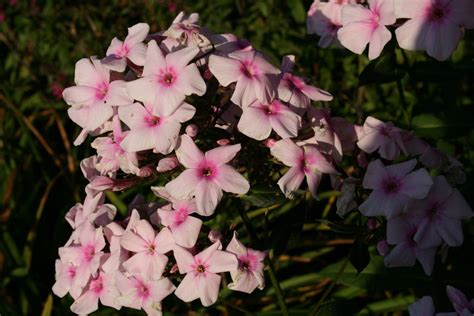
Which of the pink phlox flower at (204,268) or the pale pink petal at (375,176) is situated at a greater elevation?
the pale pink petal at (375,176)

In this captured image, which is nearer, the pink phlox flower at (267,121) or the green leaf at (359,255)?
the pink phlox flower at (267,121)

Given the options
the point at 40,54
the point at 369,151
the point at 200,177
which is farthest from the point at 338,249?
the point at 40,54

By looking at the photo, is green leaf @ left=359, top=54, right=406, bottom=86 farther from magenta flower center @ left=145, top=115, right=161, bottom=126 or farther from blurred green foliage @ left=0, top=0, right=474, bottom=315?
magenta flower center @ left=145, top=115, right=161, bottom=126

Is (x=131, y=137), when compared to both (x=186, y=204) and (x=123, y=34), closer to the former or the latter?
(x=186, y=204)

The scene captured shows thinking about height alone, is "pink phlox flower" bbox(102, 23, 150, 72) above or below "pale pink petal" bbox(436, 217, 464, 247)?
above

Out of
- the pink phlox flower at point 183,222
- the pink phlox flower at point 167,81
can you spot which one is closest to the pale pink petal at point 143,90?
the pink phlox flower at point 167,81

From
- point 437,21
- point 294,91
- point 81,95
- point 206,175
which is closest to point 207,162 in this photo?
point 206,175

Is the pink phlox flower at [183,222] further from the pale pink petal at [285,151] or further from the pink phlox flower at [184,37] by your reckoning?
the pink phlox flower at [184,37]

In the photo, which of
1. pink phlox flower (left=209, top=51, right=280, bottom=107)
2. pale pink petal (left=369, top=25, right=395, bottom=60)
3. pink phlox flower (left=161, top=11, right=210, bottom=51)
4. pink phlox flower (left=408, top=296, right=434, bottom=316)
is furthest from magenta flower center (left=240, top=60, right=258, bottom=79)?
pink phlox flower (left=408, top=296, right=434, bottom=316)
